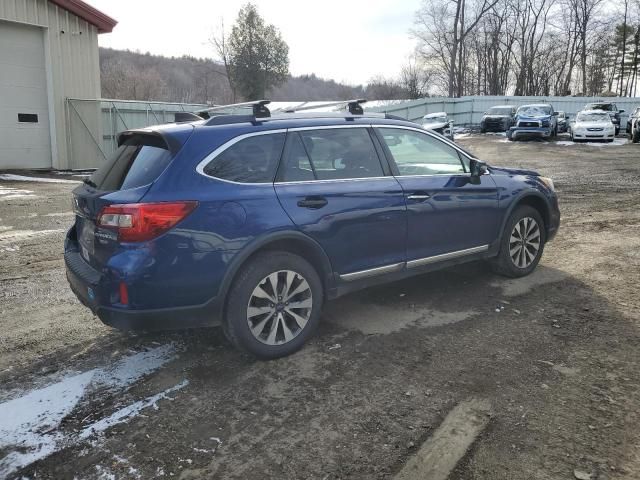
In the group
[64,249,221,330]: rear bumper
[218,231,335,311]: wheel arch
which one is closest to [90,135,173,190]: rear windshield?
[64,249,221,330]: rear bumper

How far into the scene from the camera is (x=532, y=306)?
476 cm

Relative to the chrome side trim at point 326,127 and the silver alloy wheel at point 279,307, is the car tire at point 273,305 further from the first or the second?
the chrome side trim at point 326,127

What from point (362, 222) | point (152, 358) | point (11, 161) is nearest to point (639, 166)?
point (362, 222)

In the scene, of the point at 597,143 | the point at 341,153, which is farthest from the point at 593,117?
the point at 341,153

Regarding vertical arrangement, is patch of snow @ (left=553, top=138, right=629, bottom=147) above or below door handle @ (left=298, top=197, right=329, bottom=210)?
above

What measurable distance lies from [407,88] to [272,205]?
2398 inches

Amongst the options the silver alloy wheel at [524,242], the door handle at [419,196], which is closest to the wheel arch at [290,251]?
the door handle at [419,196]

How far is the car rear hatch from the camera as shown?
337cm

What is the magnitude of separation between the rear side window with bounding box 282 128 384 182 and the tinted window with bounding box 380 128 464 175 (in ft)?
0.80

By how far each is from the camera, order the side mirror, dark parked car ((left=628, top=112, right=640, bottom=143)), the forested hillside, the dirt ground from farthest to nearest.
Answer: the forested hillside
dark parked car ((left=628, top=112, right=640, bottom=143))
the side mirror
the dirt ground

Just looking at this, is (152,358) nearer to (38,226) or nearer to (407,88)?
(38,226)

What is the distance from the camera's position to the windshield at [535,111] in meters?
26.6

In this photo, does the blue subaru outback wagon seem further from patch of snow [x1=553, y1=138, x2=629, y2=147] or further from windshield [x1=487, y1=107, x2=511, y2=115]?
windshield [x1=487, y1=107, x2=511, y2=115]

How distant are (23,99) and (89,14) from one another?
139 inches
